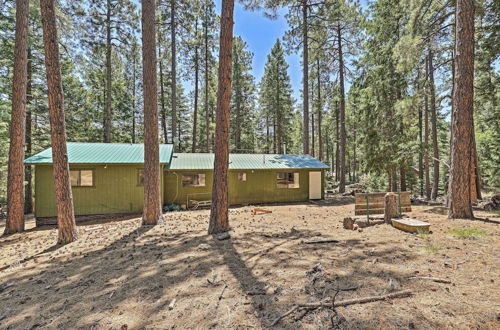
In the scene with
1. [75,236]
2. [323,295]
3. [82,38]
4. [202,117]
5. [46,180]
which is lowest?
[75,236]

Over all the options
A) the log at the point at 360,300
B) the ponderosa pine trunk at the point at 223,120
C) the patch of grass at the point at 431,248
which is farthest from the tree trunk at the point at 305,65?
the log at the point at 360,300

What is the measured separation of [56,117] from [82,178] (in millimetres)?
5379

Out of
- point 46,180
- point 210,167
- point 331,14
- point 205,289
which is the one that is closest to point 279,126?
point 331,14

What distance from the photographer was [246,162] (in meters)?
13.6

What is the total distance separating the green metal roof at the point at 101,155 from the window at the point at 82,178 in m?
0.63

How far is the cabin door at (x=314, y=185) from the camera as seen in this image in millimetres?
14250

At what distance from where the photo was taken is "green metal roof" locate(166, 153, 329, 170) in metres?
12.3

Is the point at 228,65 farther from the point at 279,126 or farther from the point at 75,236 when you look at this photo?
the point at 279,126

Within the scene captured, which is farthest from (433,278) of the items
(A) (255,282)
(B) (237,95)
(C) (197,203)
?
(B) (237,95)

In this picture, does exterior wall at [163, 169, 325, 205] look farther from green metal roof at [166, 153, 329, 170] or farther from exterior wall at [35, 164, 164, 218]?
exterior wall at [35, 164, 164, 218]

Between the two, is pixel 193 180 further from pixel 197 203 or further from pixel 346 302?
pixel 346 302

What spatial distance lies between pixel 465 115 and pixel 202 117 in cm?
2342

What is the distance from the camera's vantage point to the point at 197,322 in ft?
7.40

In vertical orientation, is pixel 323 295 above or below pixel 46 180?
below
